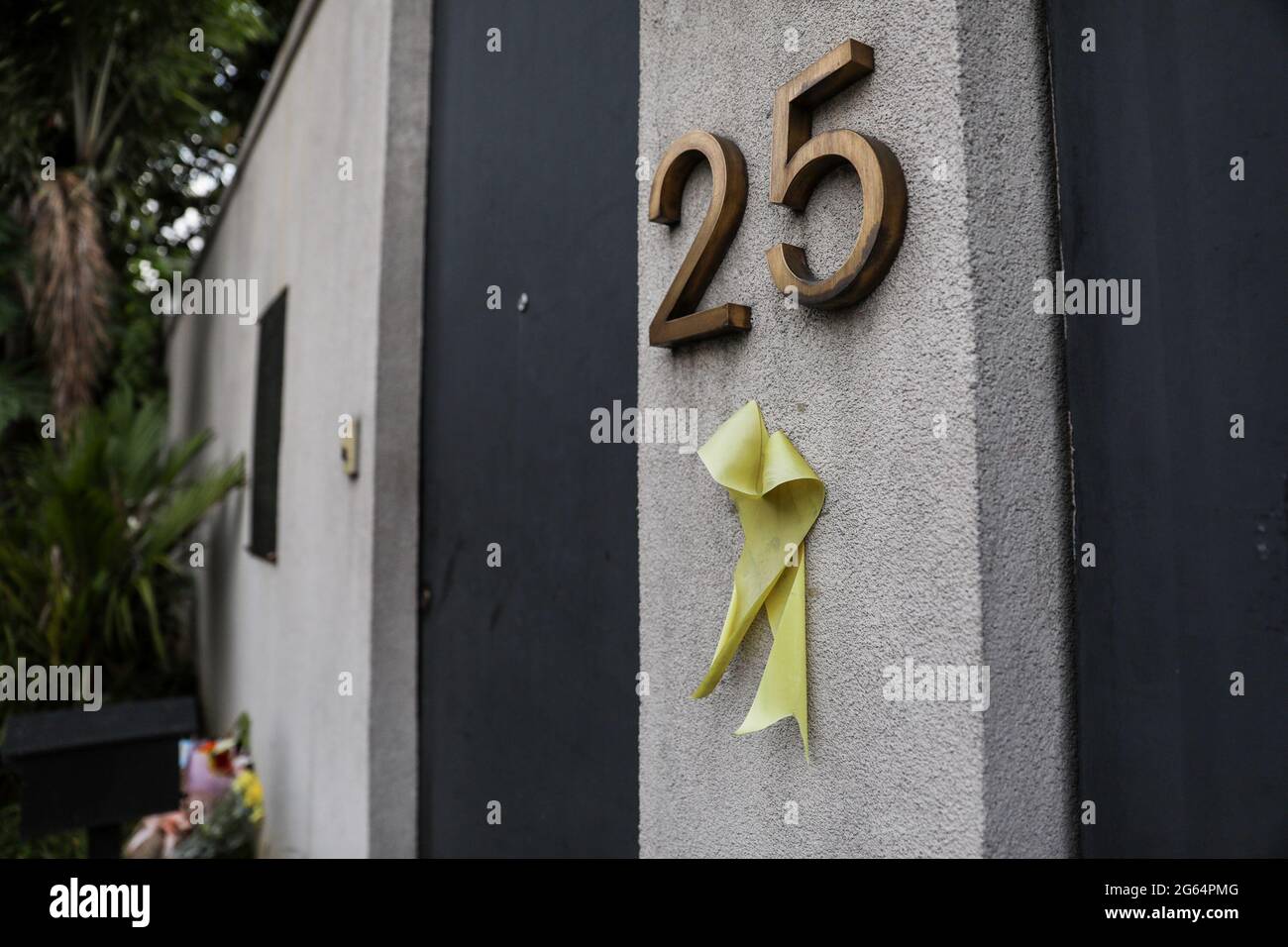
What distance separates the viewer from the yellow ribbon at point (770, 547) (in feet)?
4.32

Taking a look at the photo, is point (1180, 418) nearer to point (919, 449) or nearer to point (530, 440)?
point (919, 449)

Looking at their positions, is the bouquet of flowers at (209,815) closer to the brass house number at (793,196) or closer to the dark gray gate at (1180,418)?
the brass house number at (793,196)

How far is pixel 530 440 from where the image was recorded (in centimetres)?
239

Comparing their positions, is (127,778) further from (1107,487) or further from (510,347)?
(1107,487)

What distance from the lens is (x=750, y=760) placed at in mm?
1438

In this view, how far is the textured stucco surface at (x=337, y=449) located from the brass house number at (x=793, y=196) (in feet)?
5.17

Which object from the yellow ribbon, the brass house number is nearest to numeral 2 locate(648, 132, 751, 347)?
the brass house number

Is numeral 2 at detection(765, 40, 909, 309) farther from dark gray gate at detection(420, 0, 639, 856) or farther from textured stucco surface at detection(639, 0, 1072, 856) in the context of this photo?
dark gray gate at detection(420, 0, 639, 856)

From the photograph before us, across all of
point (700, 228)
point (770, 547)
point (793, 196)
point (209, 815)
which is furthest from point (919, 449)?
point (209, 815)

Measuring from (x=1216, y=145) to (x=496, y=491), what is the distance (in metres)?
1.92

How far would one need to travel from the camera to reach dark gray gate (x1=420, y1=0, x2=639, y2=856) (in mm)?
2029

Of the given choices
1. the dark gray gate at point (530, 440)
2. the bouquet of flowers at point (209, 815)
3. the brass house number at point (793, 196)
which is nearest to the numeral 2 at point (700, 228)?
the brass house number at point (793, 196)

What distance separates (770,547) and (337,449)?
7.92ft
